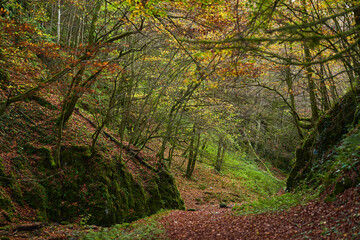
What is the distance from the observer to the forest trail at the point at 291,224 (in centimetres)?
416

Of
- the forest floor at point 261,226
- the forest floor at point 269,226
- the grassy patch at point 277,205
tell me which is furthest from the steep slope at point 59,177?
the grassy patch at point 277,205

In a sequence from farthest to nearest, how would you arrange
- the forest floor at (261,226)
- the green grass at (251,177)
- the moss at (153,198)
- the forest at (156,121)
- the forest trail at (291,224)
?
the green grass at (251,177) < the moss at (153,198) < the forest at (156,121) < the forest floor at (261,226) < the forest trail at (291,224)

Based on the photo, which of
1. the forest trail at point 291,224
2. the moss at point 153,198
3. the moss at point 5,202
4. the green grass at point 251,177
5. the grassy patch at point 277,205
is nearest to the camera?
the forest trail at point 291,224

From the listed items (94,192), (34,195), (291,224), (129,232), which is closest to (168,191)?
(94,192)

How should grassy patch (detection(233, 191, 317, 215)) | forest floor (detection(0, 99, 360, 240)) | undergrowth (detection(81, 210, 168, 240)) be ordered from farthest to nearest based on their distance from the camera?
grassy patch (detection(233, 191, 317, 215))
undergrowth (detection(81, 210, 168, 240))
forest floor (detection(0, 99, 360, 240))

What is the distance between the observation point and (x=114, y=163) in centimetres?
973

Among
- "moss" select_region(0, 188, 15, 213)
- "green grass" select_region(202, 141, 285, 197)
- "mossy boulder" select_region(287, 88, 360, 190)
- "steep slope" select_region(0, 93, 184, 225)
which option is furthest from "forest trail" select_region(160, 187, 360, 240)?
"green grass" select_region(202, 141, 285, 197)

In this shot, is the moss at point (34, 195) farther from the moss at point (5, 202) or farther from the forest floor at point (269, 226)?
the forest floor at point (269, 226)

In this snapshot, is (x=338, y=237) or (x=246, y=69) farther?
(x=246, y=69)

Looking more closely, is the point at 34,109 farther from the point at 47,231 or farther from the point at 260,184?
the point at 260,184

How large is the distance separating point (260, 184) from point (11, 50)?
19.0m

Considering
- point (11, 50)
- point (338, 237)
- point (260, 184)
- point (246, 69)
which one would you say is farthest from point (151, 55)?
point (260, 184)

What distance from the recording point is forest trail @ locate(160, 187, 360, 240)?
416cm

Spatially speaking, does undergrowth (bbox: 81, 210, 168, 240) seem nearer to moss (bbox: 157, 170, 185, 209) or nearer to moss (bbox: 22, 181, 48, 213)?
moss (bbox: 22, 181, 48, 213)
